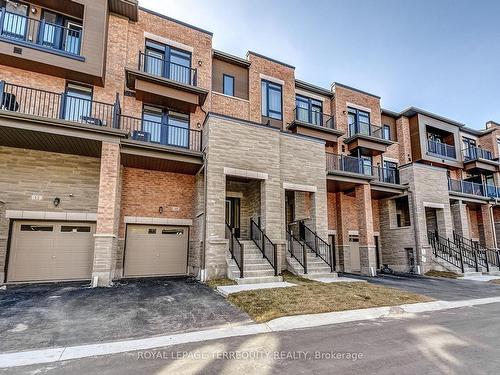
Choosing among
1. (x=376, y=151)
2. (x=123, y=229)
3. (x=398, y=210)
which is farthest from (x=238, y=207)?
(x=398, y=210)

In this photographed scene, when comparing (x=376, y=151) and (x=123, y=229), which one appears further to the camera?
(x=376, y=151)

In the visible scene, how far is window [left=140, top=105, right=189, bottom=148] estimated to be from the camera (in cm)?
1266

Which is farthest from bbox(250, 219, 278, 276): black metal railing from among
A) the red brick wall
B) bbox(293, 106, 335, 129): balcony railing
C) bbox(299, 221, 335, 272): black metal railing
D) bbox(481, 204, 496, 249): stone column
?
bbox(481, 204, 496, 249): stone column

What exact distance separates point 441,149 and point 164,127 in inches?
820

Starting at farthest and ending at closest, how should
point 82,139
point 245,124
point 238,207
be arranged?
1. point 238,207
2. point 245,124
3. point 82,139

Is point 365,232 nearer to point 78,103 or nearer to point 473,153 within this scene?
point 78,103

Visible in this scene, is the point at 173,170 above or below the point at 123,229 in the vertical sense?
above

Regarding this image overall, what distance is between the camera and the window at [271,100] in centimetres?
1648

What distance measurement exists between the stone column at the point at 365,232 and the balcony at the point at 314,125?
11.9ft

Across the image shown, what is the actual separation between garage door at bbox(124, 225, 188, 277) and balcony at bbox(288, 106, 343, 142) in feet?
28.3

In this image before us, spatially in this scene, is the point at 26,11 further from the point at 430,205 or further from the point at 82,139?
the point at 430,205

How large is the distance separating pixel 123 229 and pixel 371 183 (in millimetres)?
13396

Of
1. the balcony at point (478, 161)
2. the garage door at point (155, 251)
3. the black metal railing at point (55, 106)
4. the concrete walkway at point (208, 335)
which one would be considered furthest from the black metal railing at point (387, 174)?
the black metal railing at point (55, 106)

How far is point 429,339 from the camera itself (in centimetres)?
521
